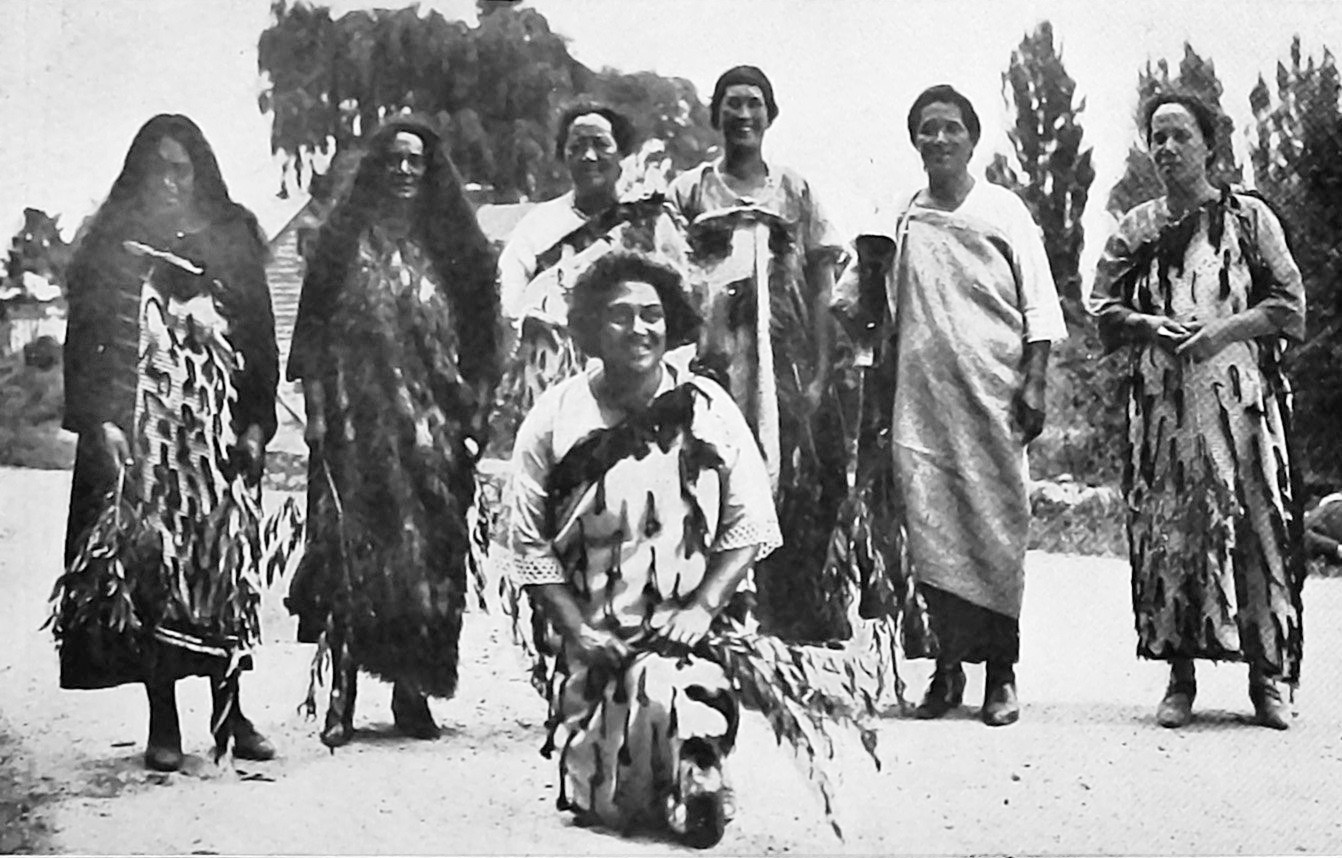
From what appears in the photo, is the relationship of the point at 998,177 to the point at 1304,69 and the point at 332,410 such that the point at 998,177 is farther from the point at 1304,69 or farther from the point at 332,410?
the point at 332,410

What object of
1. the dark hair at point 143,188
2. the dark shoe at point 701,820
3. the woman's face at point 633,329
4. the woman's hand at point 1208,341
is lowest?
the dark shoe at point 701,820

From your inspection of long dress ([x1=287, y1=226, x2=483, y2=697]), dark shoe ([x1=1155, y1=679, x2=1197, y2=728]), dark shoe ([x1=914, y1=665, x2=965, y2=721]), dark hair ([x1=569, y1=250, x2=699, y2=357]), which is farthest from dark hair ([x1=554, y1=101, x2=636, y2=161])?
dark shoe ([x1=1155, y1=679, x2=1197, y2=728])

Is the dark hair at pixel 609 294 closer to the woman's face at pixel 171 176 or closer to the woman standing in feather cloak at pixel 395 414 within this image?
the woman standing in feather cloak at pixel 395 414

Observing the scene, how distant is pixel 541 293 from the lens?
3363 millimetres

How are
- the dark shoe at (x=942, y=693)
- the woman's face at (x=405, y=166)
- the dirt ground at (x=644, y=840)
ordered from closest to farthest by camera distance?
the dirt ground at (x=644, y=840)
the woman's face at (x=405, y=166)
the dark shoe at (x=942, y=693)

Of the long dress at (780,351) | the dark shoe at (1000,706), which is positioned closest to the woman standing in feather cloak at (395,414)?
the long dress at (780,351)

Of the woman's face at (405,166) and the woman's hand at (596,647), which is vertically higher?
the woman's face at (405,166)

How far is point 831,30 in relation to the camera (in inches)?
137

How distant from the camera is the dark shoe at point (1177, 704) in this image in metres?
3.53

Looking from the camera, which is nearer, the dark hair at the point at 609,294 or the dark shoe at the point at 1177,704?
the dark hair at the point at 609,294

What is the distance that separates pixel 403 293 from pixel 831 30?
1.06m

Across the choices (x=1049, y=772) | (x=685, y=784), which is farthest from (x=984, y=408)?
(x=685, y=784)

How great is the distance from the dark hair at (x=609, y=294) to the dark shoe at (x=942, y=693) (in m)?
0.89

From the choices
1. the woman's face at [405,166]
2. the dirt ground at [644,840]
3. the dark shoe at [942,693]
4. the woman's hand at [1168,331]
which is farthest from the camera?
the woman's hand at [1168,331]
